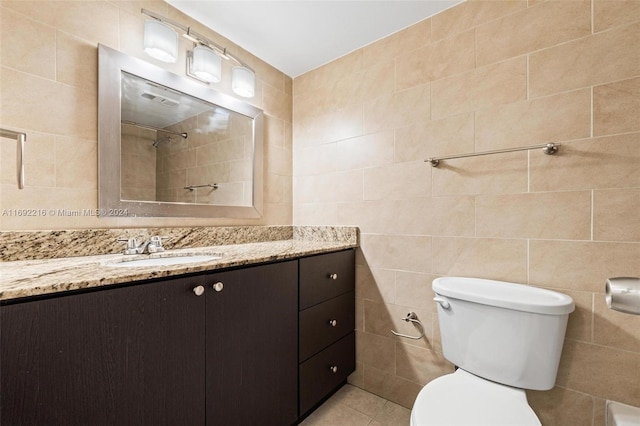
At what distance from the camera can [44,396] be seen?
2.15ft

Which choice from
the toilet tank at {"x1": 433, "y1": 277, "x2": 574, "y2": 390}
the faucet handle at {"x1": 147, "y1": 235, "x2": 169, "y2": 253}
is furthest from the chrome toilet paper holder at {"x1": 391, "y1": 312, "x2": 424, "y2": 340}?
the faucet handle at {"x1": 147, "y1": 235, "x2": 169, "y2": 253}

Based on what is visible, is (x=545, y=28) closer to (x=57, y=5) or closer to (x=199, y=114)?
(x=199, y=114)

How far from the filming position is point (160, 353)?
2.80 ft

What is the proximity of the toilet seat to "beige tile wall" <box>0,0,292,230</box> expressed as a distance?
1.39 metres

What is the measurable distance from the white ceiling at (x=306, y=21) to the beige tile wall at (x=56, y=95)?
33 cm

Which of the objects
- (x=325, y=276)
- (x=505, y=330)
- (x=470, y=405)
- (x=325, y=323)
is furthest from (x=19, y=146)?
(x=505, y=330)

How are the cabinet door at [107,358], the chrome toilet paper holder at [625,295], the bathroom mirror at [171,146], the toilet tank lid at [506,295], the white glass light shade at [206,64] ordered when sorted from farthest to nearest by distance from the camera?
the white glass light shade at [206,64]
the bathroom mirror at [171,146]
the toilet tank lid at [506,295]
the cabinet door at [107,358]
the chrome toilet paper holder at [625,295]

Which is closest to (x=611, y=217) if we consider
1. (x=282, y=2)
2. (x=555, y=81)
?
(x=555, y=81)

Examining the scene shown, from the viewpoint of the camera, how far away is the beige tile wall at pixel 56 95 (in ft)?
3.30

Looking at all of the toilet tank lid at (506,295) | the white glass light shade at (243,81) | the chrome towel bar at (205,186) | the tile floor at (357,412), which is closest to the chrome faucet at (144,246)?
the chrome towel bar at (205,186)

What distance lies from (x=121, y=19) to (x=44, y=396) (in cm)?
146

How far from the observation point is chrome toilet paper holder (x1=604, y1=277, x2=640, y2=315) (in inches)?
19.7

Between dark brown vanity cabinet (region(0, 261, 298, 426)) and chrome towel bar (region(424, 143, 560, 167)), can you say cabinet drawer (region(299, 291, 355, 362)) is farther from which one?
chrome towel bar (region(424, 143, 560, 167))

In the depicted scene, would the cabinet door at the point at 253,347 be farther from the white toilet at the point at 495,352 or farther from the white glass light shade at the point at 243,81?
the white glass light shade at the point at 243,81
